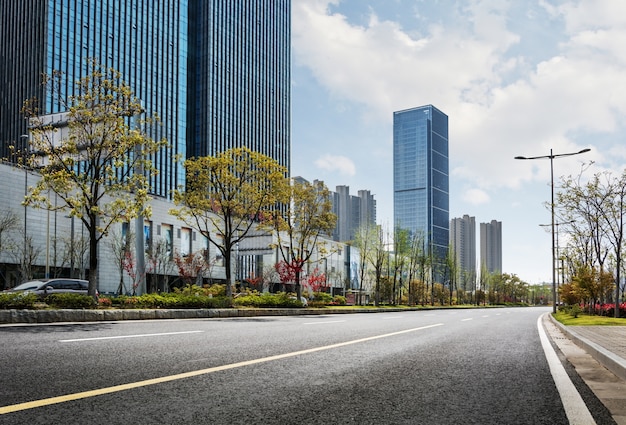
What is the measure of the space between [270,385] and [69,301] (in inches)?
536

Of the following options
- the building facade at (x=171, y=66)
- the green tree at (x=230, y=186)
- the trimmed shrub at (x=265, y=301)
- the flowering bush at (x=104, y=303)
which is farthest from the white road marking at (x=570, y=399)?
the building facade at (x=171, y=66)

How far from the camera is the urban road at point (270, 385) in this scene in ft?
13.6

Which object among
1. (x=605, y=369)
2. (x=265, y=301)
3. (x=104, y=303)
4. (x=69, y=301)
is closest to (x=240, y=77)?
(x=265, y=301)

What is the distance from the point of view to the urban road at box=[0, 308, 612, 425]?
163 inches

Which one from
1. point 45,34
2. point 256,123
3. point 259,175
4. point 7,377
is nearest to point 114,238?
point 259,175

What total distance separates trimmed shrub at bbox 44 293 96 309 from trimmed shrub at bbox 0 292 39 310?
3.83ft

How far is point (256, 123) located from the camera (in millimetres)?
118062

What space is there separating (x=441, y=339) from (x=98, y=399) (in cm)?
840

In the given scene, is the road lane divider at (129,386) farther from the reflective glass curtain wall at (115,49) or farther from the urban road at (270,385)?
the reflective glass curtain wall at (115,49)

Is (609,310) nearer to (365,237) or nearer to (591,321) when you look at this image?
(591,321)

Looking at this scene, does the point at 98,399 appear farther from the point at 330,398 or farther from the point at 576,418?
the point at 576,418

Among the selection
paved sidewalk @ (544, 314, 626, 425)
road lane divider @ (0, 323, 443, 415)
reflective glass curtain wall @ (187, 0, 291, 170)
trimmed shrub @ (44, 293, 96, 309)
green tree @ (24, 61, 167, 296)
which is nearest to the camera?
road lane divider @ (0, 323, 443, 415)

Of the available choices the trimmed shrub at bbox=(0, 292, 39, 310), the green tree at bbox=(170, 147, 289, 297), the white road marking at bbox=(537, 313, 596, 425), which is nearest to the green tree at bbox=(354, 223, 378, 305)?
the green tree at bbox=(170, 147, 289, 297)

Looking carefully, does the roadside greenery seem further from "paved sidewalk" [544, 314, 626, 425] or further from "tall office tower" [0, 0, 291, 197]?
"tall office tower" [0, 0, 291, 197]
